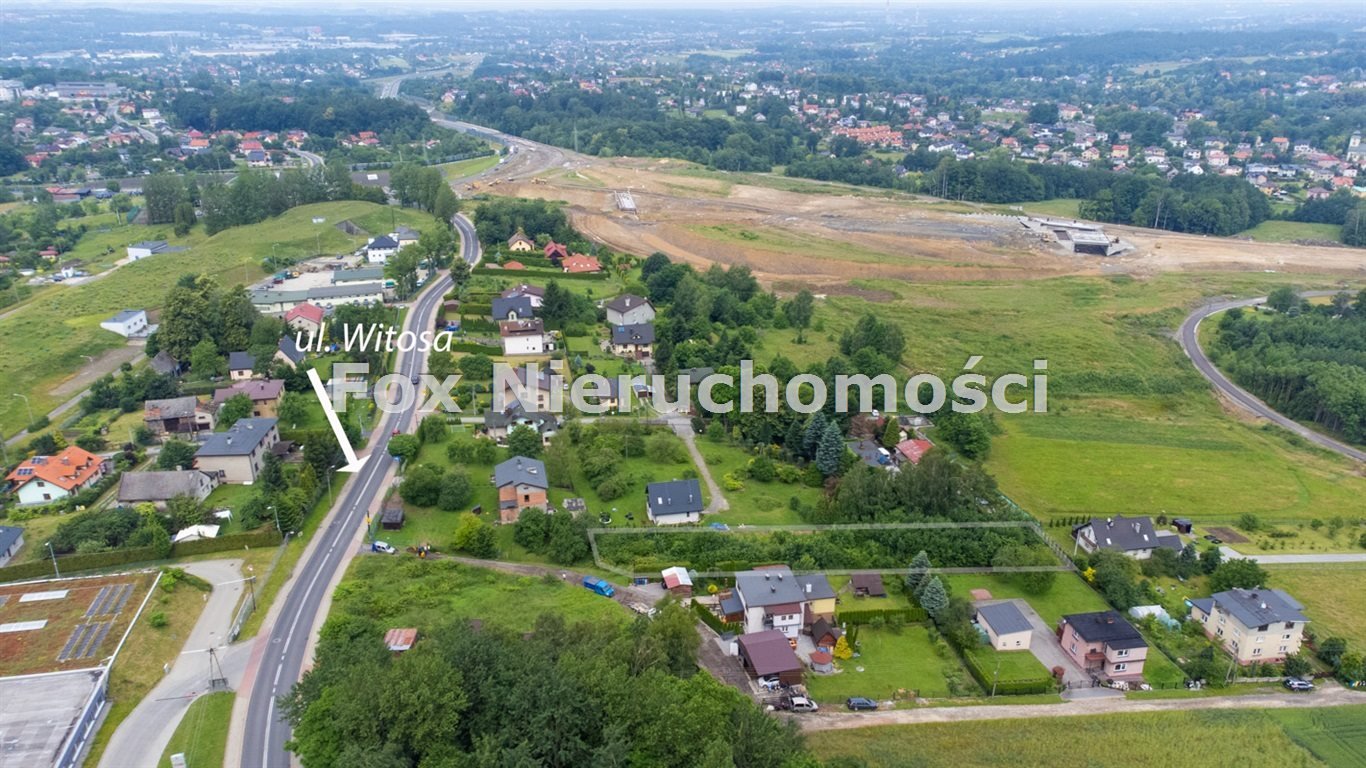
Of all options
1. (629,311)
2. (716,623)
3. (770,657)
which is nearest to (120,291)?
(629,311)

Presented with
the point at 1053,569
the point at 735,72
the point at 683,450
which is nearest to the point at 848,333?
the point at 683,450

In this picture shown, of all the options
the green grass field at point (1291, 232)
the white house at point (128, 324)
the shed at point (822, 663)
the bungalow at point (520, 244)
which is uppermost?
the bungalow at point (520, 244)

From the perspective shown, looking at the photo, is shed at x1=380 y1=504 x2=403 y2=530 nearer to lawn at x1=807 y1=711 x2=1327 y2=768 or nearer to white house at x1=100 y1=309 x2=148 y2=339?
lawn at x1=807 y1=711 x2=1327 y2=768

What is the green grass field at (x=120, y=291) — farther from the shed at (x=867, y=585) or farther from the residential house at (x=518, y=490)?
the shed at (x=867, y=585)

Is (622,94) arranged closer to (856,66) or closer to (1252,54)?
(856,66)

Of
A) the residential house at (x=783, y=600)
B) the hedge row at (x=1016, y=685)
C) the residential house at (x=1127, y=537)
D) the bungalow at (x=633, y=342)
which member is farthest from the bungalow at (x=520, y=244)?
the hedge row at (x=1016, y=685)
